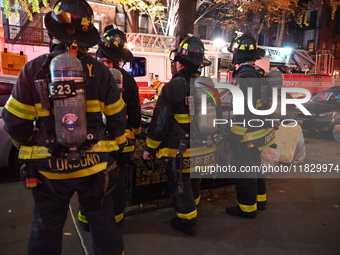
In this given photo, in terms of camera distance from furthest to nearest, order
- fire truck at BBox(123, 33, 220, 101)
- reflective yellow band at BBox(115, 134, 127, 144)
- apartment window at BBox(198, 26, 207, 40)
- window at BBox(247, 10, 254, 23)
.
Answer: apartment window at BBox(198, 26, 207, 40), window at BBox(247, 10, 254, 23), fire truck at BBox(123, 33, 220, 101), reflective yellow band at BBox(115, 134, 127, 144)

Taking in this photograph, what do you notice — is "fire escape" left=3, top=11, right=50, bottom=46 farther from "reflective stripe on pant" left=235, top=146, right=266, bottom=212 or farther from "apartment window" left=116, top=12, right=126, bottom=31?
"reflective stripe on pant" left=235, top=146, right=266, bottom=212

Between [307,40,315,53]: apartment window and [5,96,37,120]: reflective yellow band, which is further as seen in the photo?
[307,40,315,53]: apartment window

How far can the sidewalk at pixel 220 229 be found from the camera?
2.88m

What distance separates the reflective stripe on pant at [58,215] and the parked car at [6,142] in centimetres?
288

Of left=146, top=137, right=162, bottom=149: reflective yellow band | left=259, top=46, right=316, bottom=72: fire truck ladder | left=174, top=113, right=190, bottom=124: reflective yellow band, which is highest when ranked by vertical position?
left=259, top=46, right=316, bottom=72: fire truck ladder

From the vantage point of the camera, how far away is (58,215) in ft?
6.93

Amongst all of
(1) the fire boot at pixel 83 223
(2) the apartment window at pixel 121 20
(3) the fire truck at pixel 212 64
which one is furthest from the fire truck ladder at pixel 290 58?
(1) the fire boot at pixel 83 223

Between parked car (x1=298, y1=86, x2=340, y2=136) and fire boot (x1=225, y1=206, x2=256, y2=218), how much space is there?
6441mm

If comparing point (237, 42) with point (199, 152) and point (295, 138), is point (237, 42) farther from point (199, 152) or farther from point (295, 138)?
point (295, 138)

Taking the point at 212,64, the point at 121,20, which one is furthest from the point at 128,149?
the point at 121,20

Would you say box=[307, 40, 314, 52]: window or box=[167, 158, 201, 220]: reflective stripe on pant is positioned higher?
box=[307, 40, 314, 52]: window

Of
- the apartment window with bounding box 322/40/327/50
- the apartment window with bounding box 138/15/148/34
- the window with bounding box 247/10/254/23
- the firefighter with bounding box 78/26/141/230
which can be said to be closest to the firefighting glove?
the firefighter with bounding box 78/26/141/230

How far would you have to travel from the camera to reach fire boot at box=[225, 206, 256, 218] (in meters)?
3.51

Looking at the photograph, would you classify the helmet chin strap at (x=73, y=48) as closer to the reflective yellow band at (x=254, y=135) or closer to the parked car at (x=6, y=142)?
the reflective yellow band at (x=254, y=135)
